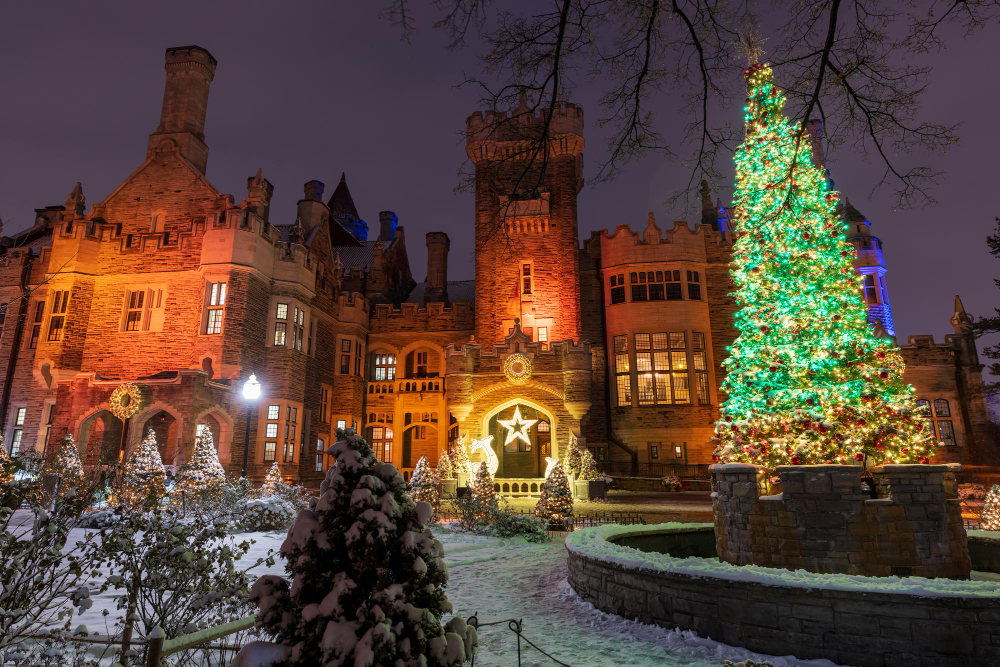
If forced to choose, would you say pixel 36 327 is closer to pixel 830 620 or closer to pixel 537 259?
pixel 537 259

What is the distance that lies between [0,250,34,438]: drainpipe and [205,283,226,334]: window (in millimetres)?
10021

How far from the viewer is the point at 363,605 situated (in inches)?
124

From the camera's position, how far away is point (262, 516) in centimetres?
1316

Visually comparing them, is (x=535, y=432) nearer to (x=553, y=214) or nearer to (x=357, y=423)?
(x=357, y=423)

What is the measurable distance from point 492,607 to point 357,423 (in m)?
22.1

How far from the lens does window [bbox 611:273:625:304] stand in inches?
1112

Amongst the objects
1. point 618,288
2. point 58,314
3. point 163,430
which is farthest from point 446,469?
point 58,314

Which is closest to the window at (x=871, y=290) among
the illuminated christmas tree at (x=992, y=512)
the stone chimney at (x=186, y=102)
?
the illuminated christmas tree at (x=992, y=512)

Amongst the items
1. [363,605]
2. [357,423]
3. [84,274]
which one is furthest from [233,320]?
[363,605]

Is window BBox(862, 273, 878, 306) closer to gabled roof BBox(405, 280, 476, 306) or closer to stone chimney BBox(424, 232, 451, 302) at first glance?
gabled roof BBox(405, 280, 476, 306)

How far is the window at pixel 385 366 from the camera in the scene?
101ft

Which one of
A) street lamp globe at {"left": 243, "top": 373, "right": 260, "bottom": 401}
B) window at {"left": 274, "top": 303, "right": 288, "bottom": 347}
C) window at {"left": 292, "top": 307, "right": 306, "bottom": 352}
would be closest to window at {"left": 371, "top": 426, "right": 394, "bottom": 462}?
window at {"left": 292, "top": 307, "right": 306, "bottom": 352}

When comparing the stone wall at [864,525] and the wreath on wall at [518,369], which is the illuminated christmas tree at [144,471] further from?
→ the stone wall at [864,525]

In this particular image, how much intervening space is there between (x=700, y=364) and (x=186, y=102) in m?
26.8
